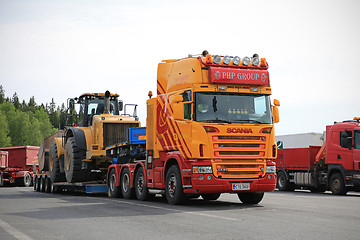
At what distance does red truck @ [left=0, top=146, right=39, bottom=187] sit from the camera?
132 feet

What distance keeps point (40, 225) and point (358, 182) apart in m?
15.8

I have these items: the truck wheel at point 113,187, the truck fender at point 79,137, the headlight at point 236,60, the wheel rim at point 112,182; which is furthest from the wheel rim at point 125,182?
the headlight at point 236,60

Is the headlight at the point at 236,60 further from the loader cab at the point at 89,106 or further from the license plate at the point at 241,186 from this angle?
the loader cab at the point at 89,106

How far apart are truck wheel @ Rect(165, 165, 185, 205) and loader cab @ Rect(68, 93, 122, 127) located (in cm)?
857

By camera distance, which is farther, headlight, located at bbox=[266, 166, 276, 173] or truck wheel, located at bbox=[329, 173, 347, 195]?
truck wheel, located at bbox=[329, 173, 347, 195]

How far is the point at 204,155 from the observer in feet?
47.0

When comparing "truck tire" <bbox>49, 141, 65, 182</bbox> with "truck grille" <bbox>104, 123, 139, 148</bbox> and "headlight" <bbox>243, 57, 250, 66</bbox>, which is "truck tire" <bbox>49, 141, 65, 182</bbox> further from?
"headlight" <bbox>243, 57, 250, 66</bbox>

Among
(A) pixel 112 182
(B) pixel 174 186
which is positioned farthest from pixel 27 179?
(B) pixel 174 186

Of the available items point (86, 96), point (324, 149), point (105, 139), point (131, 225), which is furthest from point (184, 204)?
point (324, 149)

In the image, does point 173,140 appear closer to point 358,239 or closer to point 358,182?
point 358,239

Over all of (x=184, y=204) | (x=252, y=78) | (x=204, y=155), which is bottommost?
(x=184, y=204)

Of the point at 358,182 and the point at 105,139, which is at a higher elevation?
the point at 105,139

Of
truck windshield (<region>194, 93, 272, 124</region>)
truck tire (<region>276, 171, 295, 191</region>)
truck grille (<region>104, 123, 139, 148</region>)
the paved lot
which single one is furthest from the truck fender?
truck tire (<region>276, 171, 295, 191</region>)

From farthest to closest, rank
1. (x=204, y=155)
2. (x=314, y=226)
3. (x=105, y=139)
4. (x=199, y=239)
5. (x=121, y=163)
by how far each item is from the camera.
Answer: (x=105, y=139) < (x=121, y=163) < (x=204, y=155) < (x=314, y=226) < (x=199, y=239)
